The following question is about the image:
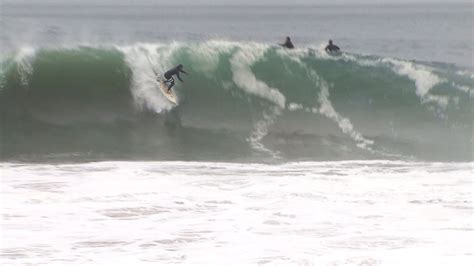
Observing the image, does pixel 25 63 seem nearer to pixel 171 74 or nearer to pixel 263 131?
pixel 171 74

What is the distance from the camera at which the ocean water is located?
991 centimetres

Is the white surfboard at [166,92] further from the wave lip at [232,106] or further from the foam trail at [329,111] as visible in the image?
the foam trail at [329,111]

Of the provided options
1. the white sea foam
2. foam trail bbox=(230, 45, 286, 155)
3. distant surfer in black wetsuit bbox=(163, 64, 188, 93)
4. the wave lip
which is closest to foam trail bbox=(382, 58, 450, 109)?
the wave lip

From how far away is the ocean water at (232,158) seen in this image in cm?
991

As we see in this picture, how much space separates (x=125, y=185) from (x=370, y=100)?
945cm

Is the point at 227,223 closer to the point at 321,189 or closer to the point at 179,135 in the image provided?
the point at 321,189

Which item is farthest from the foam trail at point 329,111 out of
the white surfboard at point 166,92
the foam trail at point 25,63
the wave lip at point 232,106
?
the foam trail at point 25,63

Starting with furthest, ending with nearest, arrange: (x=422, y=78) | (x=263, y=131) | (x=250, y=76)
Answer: (x=422, y=78) < (x=250, y=76) < (x=263, y=131)

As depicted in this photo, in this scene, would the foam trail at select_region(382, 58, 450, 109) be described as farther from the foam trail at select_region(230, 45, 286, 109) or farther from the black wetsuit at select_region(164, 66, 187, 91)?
the black wetsuit at select_region(164, 66, 187, 91)

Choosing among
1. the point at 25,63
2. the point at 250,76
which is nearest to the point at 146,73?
the point at 250,76

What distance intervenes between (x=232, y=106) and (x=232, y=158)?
144 inches

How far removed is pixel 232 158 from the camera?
1602 cm

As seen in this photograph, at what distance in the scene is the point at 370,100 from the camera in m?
20.7

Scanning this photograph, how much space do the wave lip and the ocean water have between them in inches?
1.8
